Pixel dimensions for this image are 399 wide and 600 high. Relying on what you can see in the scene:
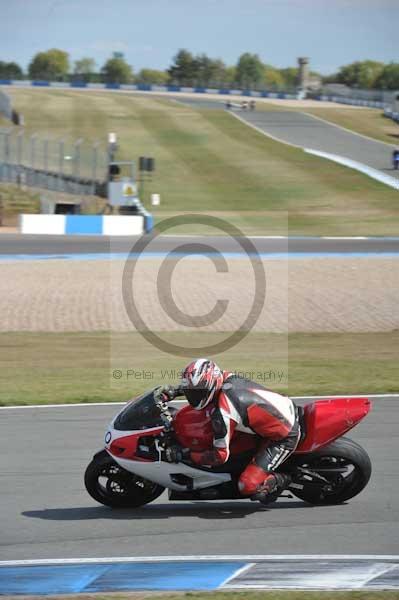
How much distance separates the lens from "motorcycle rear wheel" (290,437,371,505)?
775 centimetres

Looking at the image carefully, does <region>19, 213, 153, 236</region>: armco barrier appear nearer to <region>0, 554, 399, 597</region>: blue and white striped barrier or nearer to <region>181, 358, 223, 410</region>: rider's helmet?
<region>181, 358, 223, 410</region>: rider's helmet

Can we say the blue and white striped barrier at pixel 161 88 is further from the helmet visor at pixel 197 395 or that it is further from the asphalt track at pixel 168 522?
the helmet visor at pixel 197 395

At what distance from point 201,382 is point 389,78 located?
5795 inches

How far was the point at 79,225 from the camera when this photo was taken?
35.2 metres

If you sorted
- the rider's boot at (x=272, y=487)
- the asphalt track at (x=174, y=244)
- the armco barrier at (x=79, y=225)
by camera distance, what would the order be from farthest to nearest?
the armco barrier at (x=79, y=225) < the asphalt track at (x=174, y=244) < the rider's boot at (x=272, y=487)

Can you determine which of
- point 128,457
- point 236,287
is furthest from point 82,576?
point 236,287

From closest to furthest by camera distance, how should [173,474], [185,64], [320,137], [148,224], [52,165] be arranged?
[173,474], [148,224], [52,165], [320,137], [185,64]

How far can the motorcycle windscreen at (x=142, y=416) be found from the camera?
294 inches

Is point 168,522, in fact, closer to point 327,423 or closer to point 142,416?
point 142,416

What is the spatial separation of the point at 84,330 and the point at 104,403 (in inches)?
232

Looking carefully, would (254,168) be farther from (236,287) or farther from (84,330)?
(84,330)

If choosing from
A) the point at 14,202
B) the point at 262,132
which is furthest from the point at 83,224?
the point at 262,132

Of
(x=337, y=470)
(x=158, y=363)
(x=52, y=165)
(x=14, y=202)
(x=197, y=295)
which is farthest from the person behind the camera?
(x=52, y=165)

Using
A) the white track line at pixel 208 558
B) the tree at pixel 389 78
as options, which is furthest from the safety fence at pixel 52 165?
the tree at pixel 389 78
